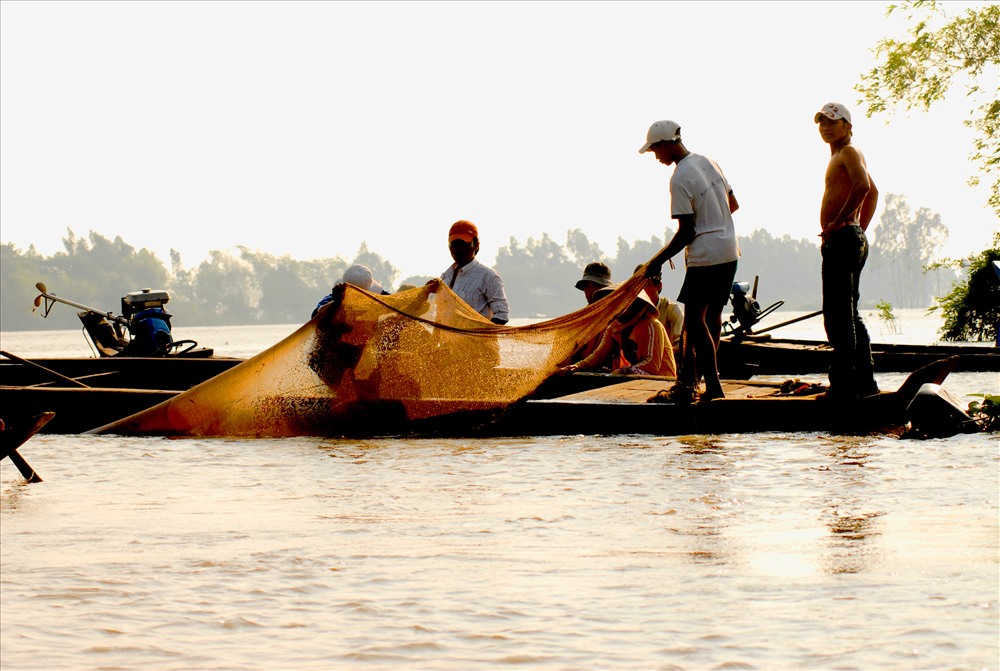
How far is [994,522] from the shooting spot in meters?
5.47

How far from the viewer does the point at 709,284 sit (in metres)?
8.57

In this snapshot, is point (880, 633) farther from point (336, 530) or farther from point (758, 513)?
point (336, 530)

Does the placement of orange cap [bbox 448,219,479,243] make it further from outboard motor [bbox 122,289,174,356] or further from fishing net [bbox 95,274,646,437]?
outboard motor [bbox 122,289,174,356]

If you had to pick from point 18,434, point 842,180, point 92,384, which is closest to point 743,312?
point 92,384

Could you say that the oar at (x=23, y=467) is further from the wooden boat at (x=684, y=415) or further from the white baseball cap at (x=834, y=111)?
the white baseball cap at (x=834, y=111)

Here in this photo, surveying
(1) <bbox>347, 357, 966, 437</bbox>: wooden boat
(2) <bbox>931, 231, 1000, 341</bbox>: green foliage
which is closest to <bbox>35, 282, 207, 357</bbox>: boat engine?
(1) <bbox>347, 357, 966, 437</bbox>: wooden boat

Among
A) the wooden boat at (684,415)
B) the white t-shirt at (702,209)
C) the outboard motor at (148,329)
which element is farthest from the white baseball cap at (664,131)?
the outboard motor at (148,329)

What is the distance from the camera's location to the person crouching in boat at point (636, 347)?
10.3 m

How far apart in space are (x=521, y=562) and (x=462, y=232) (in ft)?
19.9

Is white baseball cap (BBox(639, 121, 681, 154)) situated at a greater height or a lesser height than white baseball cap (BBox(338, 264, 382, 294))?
greater

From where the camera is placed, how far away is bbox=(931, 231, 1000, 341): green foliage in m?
27.7

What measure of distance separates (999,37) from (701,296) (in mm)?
23884

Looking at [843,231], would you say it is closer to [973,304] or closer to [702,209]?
[702,209]

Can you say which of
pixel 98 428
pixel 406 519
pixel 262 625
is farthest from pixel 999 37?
pixel 262 625
